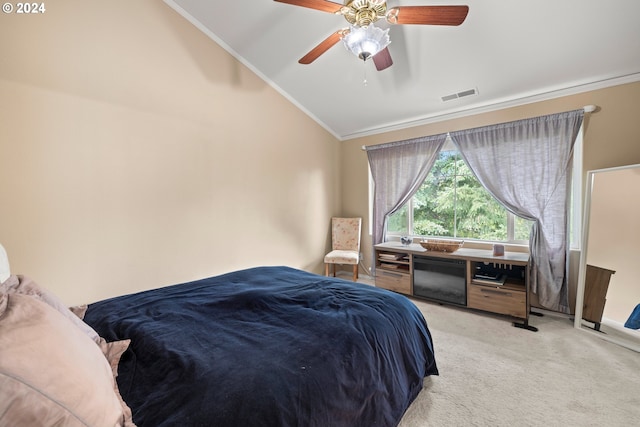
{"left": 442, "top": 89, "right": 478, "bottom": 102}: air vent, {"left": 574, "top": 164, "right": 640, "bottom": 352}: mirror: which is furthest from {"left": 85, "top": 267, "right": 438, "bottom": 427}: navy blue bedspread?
{"left": 442, "top": 89, "right": 478, "bottom": 102}: air vent

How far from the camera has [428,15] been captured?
164 cm

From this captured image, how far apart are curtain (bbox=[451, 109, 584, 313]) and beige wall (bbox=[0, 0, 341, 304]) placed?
109 inches

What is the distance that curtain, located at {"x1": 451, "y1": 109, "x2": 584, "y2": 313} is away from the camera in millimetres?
2803

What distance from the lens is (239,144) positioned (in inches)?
121

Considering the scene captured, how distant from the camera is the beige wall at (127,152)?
6.01 ft

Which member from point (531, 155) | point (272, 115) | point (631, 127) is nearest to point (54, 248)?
point (272, 115)

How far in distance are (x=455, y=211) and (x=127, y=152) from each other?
380cm

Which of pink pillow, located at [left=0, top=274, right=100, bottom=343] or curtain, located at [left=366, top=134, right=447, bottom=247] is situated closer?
pink pillow, located at [left=0, top=274, right=100, bottom=343]

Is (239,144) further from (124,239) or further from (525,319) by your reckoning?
(525,319)

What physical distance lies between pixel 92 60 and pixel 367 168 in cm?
349

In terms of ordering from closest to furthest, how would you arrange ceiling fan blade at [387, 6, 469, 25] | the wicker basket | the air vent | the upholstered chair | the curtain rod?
1. ceiling fan blade at [387, 6, 469, 25]
2. the curtain rod
3. the air vent
4. the wicker basket
5. the upholstered chair

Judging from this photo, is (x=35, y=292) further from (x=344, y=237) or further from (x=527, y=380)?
(x=344, y=237)

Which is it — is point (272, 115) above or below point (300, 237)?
above

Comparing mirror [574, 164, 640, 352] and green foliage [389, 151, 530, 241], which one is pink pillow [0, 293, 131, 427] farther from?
green foliage [389, 151, 530, 241]
